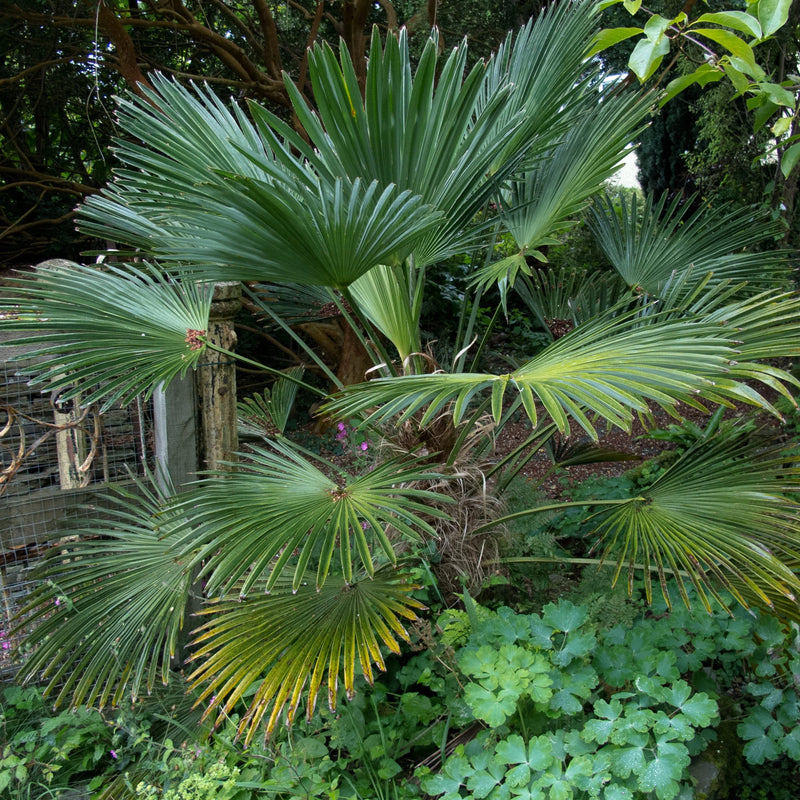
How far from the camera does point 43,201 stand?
20.0ft

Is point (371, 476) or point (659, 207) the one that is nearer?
point (371, 476)

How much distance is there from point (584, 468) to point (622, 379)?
11.0 feet

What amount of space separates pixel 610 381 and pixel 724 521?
0.56m

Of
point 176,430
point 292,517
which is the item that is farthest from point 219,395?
point 292,517

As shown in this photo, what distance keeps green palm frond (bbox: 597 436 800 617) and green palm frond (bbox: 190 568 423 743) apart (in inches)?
21.6

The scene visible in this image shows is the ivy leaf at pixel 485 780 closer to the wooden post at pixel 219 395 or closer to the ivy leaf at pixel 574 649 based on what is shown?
the ivy leaf at pixel 574 649

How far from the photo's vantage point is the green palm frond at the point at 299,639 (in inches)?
50.5

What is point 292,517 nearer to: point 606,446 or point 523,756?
point 523,756

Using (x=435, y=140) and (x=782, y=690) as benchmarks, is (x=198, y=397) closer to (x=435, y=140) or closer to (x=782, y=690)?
(x=435, y=140)

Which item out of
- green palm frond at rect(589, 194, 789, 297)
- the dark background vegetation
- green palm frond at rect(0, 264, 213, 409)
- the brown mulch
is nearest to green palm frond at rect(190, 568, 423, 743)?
green palm frond at rect(0, 264, 213, 409)

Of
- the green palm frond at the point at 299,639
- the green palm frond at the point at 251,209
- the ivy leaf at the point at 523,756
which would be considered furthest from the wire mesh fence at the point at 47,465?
the ivy leaf at the point at 523,756

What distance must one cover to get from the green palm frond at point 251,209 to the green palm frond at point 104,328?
183 millimetres

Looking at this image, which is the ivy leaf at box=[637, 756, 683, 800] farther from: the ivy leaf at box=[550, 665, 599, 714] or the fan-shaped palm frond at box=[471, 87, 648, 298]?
the fan-shaped palm frond at box=[471, 87, 648, 298]

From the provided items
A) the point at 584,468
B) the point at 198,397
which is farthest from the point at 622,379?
the point at 584,468
